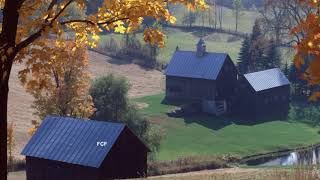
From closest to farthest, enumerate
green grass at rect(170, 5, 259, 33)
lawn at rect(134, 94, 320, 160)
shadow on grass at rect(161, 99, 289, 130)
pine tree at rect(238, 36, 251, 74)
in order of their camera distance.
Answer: lawn at rect(134, 94, 320, 160), shadow on grass at rect(161, 99, 289, 130), pine tree at rect(238, 36, 251, 74), green grass at rect(170, 5, 259, 33)

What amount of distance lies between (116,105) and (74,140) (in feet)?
54.5

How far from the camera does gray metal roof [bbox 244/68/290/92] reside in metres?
64.7

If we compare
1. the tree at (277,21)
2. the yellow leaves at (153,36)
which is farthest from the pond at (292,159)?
the tree at (277,21)

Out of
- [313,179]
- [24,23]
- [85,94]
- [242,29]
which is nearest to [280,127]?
[85,94]

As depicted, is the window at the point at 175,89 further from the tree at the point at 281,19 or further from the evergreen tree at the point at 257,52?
the tree at the point at 281,19

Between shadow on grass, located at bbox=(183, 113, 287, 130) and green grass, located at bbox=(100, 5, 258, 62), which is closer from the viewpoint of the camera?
shadow on grass, located at bbox=(183, 113, 287, 130)

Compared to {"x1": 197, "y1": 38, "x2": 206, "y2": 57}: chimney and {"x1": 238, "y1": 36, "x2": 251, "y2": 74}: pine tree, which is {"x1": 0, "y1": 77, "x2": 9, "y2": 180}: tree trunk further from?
{"x1": 238, "y1": 36, "x2": 251, "y2": 74}: pine tree

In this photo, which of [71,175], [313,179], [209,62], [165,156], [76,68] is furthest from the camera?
[209,62]

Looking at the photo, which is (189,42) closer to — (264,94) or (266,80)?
(266,80)

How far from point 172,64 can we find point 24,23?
58.8m

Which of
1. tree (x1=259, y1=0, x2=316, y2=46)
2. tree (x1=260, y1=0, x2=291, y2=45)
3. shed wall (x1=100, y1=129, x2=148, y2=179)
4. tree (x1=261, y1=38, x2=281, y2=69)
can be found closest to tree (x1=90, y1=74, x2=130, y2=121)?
shed wall (x1=100, y1=129, x2=148, y2=179)

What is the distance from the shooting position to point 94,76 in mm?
80000

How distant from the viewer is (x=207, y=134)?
Answer: 53.8m

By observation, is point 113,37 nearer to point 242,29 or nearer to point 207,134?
point 242,29
